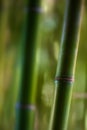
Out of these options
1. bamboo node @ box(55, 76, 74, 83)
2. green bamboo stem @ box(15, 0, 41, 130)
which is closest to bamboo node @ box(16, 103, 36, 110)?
green bamboo stem @ box(15, 0, 41, 130)

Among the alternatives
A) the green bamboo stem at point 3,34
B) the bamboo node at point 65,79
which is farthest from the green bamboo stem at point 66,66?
the green bamboo stem at point 3,34

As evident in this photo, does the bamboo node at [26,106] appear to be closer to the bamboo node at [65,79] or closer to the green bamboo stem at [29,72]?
the green bamboo stem at [29,72]

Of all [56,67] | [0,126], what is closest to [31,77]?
[56,67]

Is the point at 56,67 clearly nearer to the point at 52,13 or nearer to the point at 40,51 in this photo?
the point at 40,51

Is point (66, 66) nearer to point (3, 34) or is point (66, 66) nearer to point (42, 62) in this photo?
point (42, 62)

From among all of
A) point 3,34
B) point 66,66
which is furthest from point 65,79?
point 3,34

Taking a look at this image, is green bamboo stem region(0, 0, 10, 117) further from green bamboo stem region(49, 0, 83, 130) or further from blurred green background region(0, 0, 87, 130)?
green bamboo stem region(49, 0, 83, 130)
